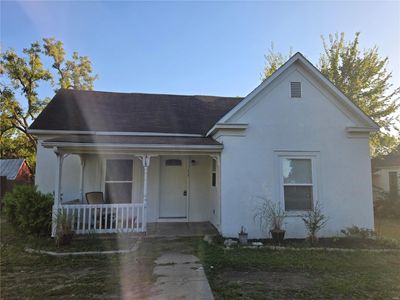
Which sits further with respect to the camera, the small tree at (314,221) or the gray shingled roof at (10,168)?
the gray shingled roof at (10,168)

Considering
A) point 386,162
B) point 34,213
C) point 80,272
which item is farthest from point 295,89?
point 386,162

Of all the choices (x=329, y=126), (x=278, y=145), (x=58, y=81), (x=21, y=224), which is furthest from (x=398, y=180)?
(x=58, y=81)

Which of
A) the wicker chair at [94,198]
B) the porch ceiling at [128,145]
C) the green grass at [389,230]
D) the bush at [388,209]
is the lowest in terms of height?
the green grass at [389,230]

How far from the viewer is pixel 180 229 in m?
8.51

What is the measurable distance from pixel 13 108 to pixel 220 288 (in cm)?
2110

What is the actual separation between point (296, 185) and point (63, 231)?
6804mm

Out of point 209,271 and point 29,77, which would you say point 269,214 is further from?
point 29,77

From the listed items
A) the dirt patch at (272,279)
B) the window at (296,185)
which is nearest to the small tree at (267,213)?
the window at (296,185)

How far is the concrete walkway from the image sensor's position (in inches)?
159

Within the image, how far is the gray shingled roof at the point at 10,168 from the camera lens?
20750 millimetres

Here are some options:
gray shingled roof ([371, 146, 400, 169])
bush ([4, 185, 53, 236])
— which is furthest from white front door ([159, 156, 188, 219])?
gray shingled roof ([371, 146, 400, 169])

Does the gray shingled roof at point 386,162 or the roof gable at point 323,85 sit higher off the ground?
the roof gable at point 323,85

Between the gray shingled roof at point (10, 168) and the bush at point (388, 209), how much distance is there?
980 inches

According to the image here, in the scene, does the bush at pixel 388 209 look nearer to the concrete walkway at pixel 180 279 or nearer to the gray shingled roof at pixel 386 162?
the gray shingled roof at pixel 386 162
